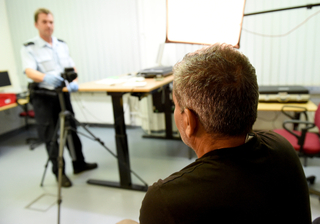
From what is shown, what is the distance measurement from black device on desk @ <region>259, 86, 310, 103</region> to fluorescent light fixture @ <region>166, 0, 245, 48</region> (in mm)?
1321

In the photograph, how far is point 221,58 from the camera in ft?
1.99

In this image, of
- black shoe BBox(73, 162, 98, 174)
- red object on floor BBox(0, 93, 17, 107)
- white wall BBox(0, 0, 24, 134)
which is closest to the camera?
black shoe BBox(73, 162, 98, 174)

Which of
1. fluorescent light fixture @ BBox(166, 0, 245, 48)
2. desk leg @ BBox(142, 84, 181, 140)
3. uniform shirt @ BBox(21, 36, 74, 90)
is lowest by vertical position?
desk leg @ BBox(142, 84, 181, 140)

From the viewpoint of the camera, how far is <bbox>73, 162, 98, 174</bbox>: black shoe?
2562 mm

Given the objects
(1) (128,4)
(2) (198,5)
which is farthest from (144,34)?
(2) (198,5)

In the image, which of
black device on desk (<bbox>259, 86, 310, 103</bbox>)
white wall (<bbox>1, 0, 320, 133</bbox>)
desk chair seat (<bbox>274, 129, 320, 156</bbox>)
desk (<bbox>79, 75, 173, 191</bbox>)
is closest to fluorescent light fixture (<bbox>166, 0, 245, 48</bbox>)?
desk (<bbox>79, 75, 173, 191</bbox>)

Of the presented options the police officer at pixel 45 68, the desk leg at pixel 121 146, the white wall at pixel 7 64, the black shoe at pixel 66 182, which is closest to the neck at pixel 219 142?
the desk leg at pixel 121 146

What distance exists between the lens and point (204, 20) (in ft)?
4.42

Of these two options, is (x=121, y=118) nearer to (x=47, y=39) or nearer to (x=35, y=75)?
(x=35, y=75)

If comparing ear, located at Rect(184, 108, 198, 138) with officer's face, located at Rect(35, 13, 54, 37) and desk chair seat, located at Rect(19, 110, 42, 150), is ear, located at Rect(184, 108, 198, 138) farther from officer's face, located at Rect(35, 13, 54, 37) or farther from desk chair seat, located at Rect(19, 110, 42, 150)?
desk chair seat, located at Rect(19, 110, 42, 150)

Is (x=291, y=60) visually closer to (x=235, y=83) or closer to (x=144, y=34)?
(x=144, y=34)

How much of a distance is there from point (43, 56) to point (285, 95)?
2400mm

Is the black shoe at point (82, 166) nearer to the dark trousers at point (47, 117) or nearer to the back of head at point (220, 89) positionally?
the dark trousers at point (47, 117)

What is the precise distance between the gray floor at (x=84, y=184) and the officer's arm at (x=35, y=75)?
1035 mm
